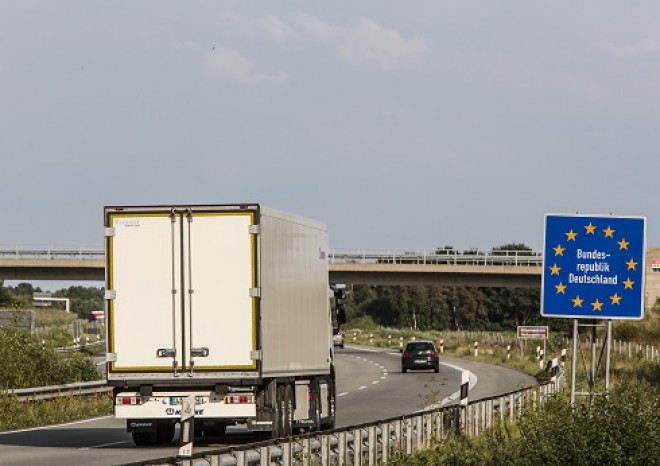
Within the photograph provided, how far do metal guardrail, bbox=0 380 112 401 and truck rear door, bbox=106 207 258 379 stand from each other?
9329mm

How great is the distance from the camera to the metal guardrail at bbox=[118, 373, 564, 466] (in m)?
12.9

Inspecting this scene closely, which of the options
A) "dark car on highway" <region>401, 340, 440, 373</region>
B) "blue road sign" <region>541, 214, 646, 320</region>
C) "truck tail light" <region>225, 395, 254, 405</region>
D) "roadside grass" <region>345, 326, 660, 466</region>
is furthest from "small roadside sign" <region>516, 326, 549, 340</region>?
"truck tail light" <region>225, 395, 254, 405</region>

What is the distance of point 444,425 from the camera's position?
20.8 metres

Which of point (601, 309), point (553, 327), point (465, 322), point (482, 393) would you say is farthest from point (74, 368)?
point (465, 322)

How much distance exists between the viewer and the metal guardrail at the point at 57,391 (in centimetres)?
2995

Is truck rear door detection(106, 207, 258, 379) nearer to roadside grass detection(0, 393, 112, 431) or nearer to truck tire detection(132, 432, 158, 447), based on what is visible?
truck tire detection(132, 432, 158, 447)

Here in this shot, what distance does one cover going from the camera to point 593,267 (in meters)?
20.4

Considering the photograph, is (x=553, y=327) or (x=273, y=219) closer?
(x=273, y=219)

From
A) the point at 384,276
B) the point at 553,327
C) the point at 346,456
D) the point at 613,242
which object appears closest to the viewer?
the point at 346,456

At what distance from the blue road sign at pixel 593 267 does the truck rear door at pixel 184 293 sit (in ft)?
13.6

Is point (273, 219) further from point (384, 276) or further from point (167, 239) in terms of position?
point (384, 276)

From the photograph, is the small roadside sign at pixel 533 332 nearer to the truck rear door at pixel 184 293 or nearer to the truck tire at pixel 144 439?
the truck tire at pixel 144 439

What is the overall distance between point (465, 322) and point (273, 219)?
163457 mm

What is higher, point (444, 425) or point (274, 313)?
point (274, 313)
